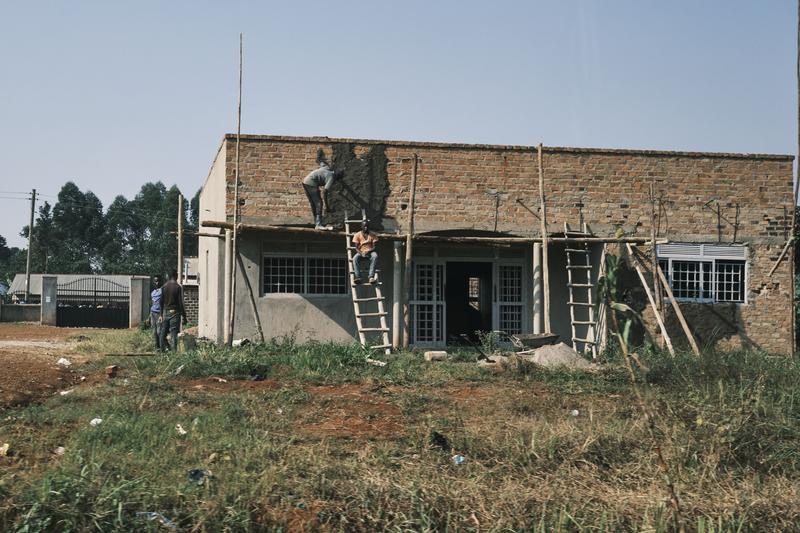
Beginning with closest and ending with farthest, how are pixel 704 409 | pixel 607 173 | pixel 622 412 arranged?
pixel 704 409 → pixel 622 412 → pixel 607 173

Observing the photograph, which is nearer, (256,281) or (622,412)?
(622,412)

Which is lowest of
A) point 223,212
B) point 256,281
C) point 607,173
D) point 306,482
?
point 306,482

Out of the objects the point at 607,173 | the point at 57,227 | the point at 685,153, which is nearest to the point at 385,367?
the point at 607,173

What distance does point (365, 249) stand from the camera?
43.9ft

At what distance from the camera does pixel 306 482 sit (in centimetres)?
532

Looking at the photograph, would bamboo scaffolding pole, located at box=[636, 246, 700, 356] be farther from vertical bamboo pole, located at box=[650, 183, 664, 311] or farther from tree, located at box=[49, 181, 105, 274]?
tree, located at box=[49, 181, 105, 274]

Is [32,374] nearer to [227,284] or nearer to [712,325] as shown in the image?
[227,284]

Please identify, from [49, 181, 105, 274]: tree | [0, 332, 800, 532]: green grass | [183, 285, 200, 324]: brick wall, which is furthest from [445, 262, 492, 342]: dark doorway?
[49, 181, 105, 274]: tree

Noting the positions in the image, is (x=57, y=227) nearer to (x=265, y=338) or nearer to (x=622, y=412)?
(x=265, y=338)

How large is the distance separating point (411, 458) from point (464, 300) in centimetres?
1271

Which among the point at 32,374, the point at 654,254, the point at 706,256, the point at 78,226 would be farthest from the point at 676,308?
the point at 78,226

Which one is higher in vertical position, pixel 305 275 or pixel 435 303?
pixel 305 275

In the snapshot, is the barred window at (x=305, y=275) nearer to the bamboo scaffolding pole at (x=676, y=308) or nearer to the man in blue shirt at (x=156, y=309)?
the man in blue shirt at (x=156, y=309)

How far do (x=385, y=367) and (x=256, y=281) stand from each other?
3.92 m
